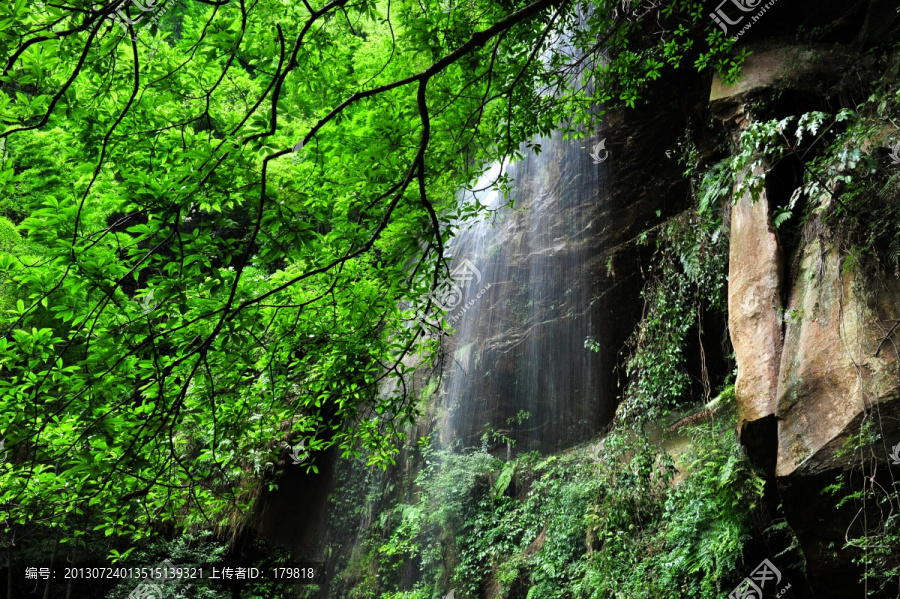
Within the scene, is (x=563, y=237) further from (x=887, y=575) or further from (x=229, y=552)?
(x=229, y=552)

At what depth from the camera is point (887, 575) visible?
11.1ft

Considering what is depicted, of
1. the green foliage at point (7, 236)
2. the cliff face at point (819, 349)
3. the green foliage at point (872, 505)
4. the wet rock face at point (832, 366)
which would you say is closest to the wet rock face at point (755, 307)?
the cliff face at point (819, 349)

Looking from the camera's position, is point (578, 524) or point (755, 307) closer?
point (755, 307)

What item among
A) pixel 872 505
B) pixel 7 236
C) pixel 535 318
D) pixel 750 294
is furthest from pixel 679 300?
pixel 7 236

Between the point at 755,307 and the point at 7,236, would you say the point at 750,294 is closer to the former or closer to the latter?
the point at 755,307

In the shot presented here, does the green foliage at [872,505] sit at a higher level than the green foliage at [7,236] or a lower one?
lower

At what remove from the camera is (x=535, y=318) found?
404 inches

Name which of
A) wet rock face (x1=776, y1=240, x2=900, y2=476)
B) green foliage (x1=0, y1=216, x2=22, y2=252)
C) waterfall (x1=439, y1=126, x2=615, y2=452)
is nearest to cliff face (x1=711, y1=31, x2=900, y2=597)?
wet rock face (x1=776, y1=240, x2=900, y2=476)

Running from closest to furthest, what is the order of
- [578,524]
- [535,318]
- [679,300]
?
[679,300] < [578,524] < [535,318]

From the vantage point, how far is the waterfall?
949cm

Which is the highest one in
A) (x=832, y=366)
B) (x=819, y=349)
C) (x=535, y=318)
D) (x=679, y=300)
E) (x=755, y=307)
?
(x=535, y=318)

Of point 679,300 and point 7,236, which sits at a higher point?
point 7,236

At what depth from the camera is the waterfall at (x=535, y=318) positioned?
9.49 m

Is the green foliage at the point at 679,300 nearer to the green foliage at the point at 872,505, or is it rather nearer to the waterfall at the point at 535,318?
the green foliage at the point at 872,505
